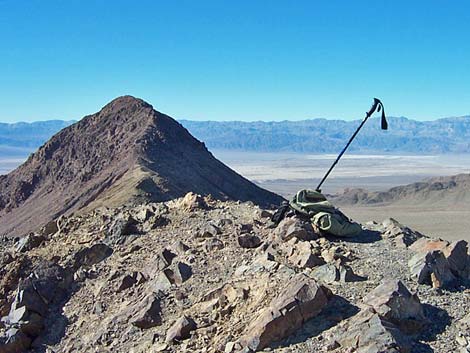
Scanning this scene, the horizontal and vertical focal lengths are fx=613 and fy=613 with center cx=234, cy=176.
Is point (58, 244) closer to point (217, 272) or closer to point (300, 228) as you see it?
point (217, 272)

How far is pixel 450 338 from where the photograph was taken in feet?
28.0

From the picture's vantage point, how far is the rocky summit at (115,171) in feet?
110

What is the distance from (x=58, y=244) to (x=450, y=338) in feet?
28.8

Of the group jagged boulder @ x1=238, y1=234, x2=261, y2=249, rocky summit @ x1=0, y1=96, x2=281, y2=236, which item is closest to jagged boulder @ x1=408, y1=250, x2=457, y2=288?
jagged boulder @ x1=238, y1=234, x2=261, y2=249

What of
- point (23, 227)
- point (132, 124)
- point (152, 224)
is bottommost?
point (23, 227)

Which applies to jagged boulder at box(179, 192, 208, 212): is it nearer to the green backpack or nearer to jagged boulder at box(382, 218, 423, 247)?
the green backpack

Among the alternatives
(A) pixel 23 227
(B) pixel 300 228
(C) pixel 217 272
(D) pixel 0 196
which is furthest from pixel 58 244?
(D) pixel 0 196

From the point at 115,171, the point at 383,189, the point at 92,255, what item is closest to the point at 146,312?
the point at 92,255

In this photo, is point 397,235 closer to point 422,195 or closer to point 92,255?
point 92,255

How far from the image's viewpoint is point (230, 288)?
991 cm

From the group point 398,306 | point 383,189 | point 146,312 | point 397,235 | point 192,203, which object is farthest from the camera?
point 383,189

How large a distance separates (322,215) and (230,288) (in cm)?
266

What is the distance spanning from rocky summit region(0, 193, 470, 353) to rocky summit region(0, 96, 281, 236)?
15.5 meters

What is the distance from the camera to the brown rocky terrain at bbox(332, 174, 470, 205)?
247 ft
